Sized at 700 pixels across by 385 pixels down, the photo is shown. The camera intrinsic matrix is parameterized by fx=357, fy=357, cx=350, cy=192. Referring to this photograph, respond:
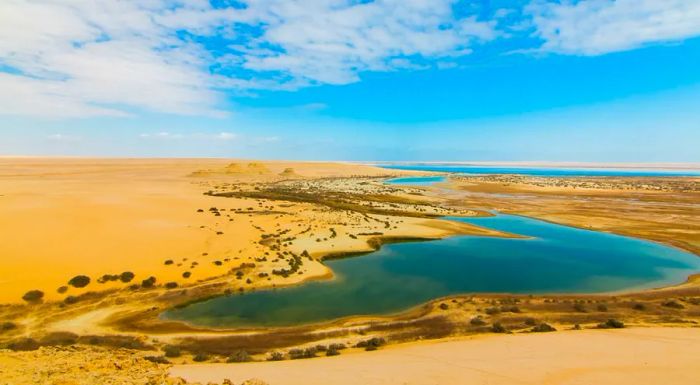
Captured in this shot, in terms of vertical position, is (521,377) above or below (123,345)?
above

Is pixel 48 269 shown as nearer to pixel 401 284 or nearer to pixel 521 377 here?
pixel 401 284

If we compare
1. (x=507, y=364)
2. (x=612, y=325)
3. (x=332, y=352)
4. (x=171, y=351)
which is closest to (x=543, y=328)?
(x=612, y=325)

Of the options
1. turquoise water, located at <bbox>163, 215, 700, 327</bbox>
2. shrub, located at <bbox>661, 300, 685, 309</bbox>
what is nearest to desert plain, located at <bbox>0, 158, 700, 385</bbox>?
shrub, located at <bbox>661, 300, 685, 309</bbox>

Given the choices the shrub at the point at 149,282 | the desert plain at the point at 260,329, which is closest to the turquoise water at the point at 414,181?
the desert plain at the point at 260,329

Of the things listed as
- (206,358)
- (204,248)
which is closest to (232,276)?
(204,248)

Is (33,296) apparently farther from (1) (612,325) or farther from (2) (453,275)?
(1) (612,325)

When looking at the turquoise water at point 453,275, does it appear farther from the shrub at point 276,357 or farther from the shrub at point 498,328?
the shrub at point 498,328
